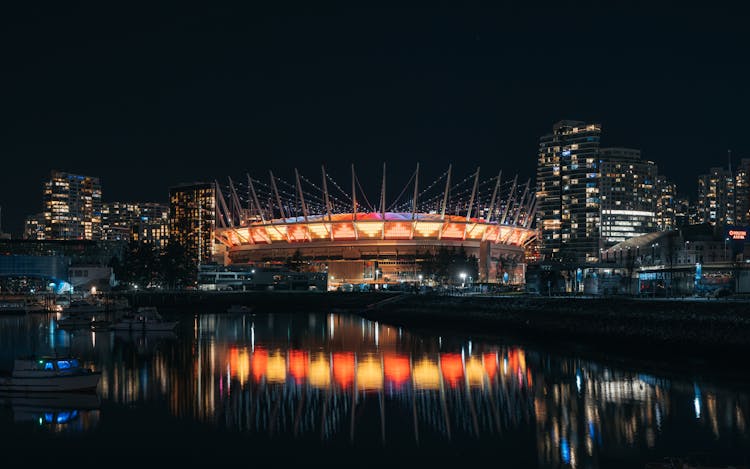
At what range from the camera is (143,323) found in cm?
7212

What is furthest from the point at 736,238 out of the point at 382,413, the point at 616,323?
the point at 382,413

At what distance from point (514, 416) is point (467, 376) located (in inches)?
404

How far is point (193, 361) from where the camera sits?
4822cm

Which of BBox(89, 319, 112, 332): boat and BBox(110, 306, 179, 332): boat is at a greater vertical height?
BBox(110, 306, 179, 332): boat

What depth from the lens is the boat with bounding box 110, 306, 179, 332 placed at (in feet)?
234

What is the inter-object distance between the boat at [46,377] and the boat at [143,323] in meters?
36.6

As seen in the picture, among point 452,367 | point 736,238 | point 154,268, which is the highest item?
point 736,238

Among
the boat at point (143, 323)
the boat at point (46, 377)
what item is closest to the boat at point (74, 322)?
the boat at point (143, 323)

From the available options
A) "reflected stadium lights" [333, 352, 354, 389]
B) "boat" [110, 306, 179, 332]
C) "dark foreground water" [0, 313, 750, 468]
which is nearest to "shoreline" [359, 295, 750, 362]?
"dark foreground water" [0, 313, 750, 468]

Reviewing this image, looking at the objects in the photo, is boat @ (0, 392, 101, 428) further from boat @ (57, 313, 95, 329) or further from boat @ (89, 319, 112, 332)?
boat @ (57, 313, 95, 329)

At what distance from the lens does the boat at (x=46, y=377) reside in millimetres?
34062

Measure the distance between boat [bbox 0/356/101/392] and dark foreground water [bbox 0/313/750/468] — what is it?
1.79ft

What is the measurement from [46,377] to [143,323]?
38700mm

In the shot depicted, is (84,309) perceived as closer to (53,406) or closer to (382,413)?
(53,406)
